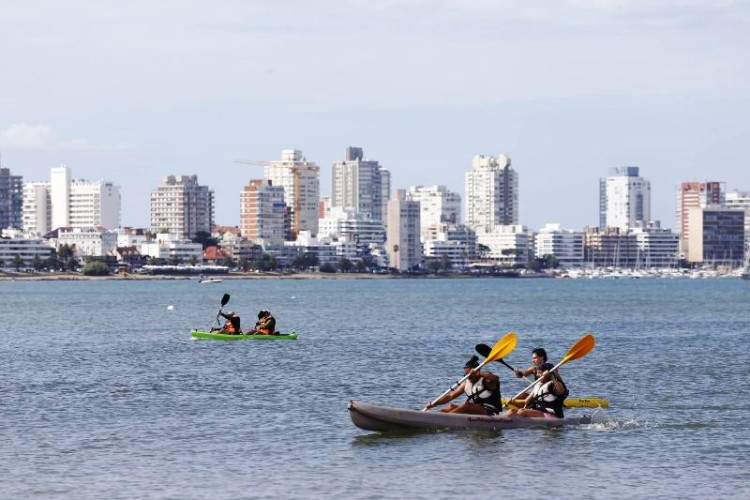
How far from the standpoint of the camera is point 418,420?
36.1 m

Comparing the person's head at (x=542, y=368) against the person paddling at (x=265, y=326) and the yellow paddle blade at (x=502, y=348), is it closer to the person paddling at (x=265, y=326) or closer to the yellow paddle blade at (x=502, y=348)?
the yellow paddle blade at (x=502, y=348)

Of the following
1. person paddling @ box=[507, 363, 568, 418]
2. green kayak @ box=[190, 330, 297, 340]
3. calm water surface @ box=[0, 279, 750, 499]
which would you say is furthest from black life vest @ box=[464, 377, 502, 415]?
green kayak @ box=[190, 330, 297, 340]

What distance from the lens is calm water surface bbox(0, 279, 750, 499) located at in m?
30.6

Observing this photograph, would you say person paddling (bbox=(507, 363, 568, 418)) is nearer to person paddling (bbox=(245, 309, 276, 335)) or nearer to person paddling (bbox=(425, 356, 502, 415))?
person paddling (bbox=(425, 356, 502, 415))

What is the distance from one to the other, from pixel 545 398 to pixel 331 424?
549 cm

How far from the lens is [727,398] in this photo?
151 ft

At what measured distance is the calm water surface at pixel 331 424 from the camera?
100 feet

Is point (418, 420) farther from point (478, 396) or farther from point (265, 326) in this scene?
point (265, 326)

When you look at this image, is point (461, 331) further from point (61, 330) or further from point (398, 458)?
point (398, 458)

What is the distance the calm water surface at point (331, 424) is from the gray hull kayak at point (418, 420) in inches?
10.2

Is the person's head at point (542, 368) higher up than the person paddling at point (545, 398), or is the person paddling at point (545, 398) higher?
the person's head at point (542, 368)

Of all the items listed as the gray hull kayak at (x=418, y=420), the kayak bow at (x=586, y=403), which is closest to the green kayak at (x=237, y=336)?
the kayak bow at (x=586, y=403)

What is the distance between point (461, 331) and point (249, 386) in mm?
39861

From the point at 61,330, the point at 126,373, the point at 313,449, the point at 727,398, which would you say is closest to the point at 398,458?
the point at 313,449
